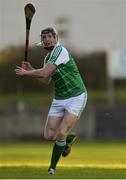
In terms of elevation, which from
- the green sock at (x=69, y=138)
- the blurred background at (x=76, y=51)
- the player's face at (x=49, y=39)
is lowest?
the blurred background at (x=76, y=51)

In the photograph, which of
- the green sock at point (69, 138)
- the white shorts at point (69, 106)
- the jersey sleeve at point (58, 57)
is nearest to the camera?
the jersey sleeve at point (58, 57)

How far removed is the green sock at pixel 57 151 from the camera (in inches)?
572

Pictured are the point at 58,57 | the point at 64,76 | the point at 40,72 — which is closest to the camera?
the point at 40,72

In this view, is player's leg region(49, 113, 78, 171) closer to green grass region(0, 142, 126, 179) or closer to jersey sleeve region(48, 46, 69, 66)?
green grass region(0, 142, 126, 179)

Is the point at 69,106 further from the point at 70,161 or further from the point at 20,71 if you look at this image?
the point at 70,161

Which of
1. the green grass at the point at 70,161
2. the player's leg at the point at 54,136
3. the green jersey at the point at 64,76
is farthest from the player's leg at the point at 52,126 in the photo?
the green grass at the point at 70,161

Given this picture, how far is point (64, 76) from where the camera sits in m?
14.5

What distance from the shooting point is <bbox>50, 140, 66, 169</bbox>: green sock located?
1454 cm

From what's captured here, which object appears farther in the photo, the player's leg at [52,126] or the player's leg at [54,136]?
the player's leg at [52,126]

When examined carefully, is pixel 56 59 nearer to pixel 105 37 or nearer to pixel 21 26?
pixel 21 26

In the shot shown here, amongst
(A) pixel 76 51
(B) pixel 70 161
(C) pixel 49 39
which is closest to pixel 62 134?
(C) pixel 49 39

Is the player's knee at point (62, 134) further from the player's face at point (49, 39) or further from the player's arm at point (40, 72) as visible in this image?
the player's face at point (49, 39)

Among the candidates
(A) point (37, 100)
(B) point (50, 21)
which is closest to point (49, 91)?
A: (A) point (37, 100)

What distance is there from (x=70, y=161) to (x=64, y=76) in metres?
10.1
